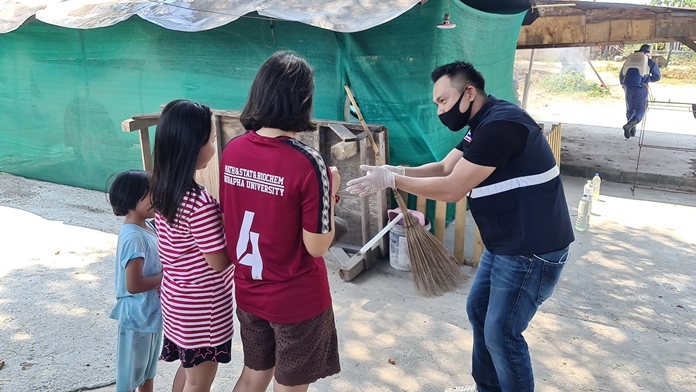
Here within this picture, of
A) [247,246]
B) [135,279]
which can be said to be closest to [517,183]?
[247,246]

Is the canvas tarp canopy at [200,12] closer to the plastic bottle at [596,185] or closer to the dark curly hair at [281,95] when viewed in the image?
the dark curly hair at [281,95]

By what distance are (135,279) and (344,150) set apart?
93.3 inches

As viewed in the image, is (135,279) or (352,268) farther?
(352,268)

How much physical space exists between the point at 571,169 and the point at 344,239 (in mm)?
4581

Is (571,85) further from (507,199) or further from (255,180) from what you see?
(255,180)

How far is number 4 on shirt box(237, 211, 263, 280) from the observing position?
184 centimetres

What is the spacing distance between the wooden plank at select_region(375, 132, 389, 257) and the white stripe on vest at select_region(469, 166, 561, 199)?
228 centimetres

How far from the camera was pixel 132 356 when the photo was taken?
2332mm


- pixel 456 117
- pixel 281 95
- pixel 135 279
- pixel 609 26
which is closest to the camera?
pixel 281 95

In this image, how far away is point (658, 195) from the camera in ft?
23.0

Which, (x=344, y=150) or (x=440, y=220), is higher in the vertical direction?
(x=344, y=150)

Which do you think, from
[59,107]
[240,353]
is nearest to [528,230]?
[240,353]

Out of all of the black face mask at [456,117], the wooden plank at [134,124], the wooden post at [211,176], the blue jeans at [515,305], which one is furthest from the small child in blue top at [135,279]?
the wooden post at [211,176]

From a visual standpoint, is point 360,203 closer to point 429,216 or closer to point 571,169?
point 429,216
